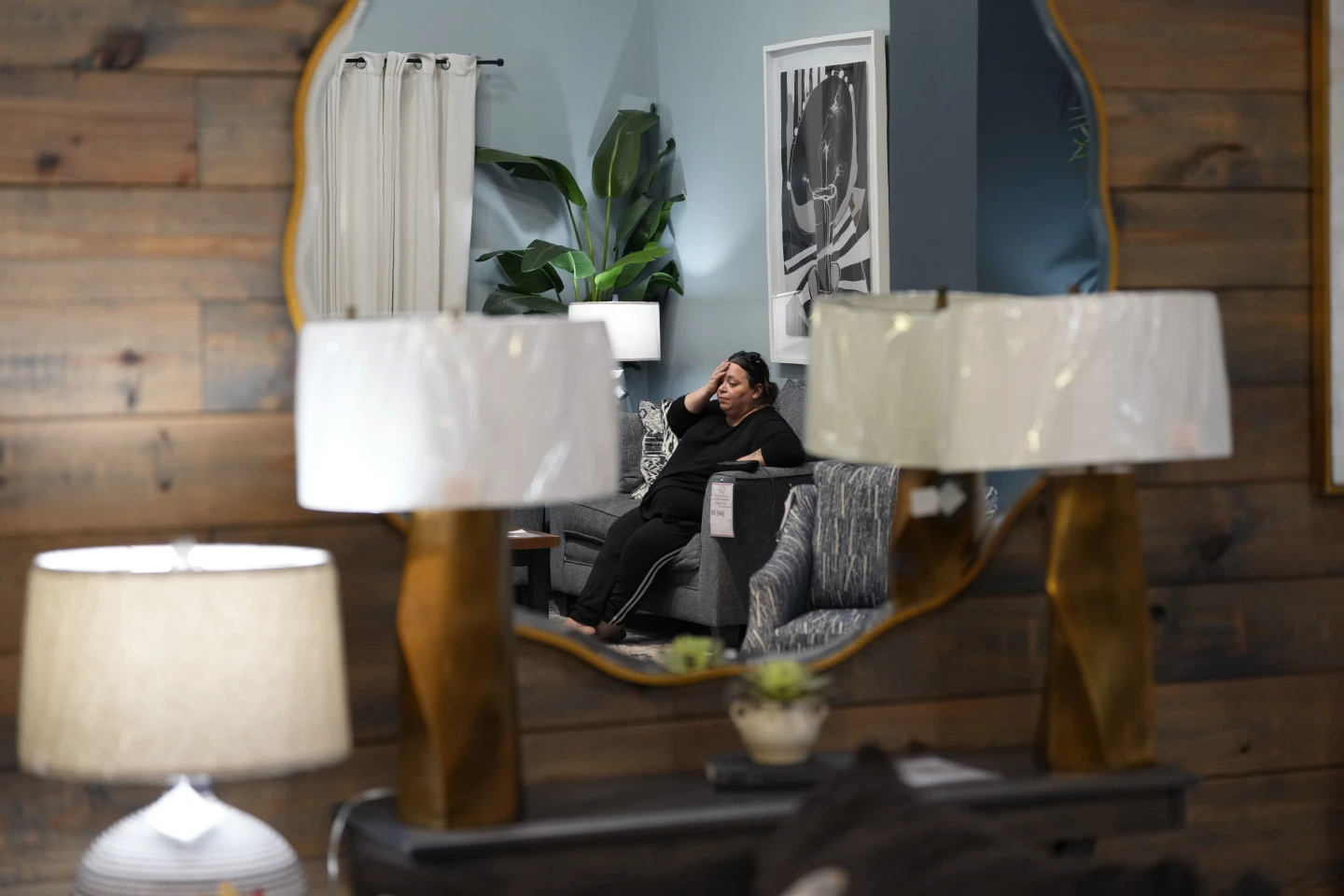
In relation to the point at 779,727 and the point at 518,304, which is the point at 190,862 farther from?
the point at 518,304

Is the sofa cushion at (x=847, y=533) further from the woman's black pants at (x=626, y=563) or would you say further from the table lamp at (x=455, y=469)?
the table lamp at (x=455, y=469)

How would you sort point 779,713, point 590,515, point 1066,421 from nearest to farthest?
point 1066,421 → point 779,713 → point 590,515

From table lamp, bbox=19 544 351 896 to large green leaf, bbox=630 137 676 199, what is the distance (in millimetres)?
1131

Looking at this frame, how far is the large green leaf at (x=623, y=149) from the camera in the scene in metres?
2.62

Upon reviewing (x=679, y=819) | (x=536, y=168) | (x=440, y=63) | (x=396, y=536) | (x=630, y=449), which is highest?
(x=440, y=63)

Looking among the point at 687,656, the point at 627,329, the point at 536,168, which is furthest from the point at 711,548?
the point at 536,168

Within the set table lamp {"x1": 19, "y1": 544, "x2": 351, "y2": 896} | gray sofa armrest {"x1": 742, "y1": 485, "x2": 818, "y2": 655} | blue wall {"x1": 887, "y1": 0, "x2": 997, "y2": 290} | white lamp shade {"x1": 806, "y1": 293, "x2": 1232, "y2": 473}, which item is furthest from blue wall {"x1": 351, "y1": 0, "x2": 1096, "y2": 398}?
table lamp {"x1": 19, "y1": 544, "x2": 351, "y2": 896}

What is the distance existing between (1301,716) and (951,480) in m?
0.73

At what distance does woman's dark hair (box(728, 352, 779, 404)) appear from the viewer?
230cm

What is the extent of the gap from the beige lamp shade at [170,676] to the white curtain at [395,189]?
569 millimetres

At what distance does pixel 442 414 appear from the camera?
64.4 inches

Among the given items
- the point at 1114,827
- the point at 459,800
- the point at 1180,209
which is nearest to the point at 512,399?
the point at 459,800

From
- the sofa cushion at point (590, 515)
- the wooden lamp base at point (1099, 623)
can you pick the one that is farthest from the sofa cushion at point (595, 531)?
the wooden lamp base at point (1099, 623)

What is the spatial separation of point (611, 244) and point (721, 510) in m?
0.62
